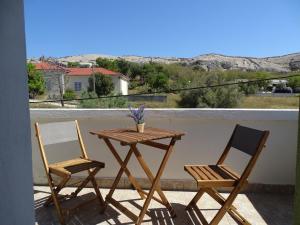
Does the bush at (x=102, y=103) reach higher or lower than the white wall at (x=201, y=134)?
lower

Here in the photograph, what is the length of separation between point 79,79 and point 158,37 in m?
26.4

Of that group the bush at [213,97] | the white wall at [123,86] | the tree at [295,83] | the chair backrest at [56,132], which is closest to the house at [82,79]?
the white wall at [123,86]

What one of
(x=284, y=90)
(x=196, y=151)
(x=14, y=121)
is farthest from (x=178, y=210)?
(x=284, y=90)

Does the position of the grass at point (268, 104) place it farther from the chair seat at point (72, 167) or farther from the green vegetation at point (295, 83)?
the chair seat at point (72, 167)

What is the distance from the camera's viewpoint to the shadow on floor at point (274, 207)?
2982 millimetres

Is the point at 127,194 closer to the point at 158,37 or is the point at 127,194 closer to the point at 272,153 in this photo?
the point at 272,153

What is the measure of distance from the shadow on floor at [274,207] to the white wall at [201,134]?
196 mm

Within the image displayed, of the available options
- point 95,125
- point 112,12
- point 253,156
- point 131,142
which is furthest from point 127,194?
point 112,12

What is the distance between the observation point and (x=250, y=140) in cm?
280

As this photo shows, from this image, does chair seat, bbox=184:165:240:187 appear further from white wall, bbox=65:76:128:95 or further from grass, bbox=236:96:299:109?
white wall, bbox=65:76:128:95

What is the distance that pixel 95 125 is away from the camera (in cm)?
380

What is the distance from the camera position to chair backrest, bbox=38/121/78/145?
3203 mm

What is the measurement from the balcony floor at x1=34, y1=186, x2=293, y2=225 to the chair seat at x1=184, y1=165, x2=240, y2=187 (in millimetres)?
462

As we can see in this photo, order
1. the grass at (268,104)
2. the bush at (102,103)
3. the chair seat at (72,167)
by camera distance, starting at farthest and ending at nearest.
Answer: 1. the grass at (268,104)
2. the bush at (102,103)
3. the chair seat at (72,167)
